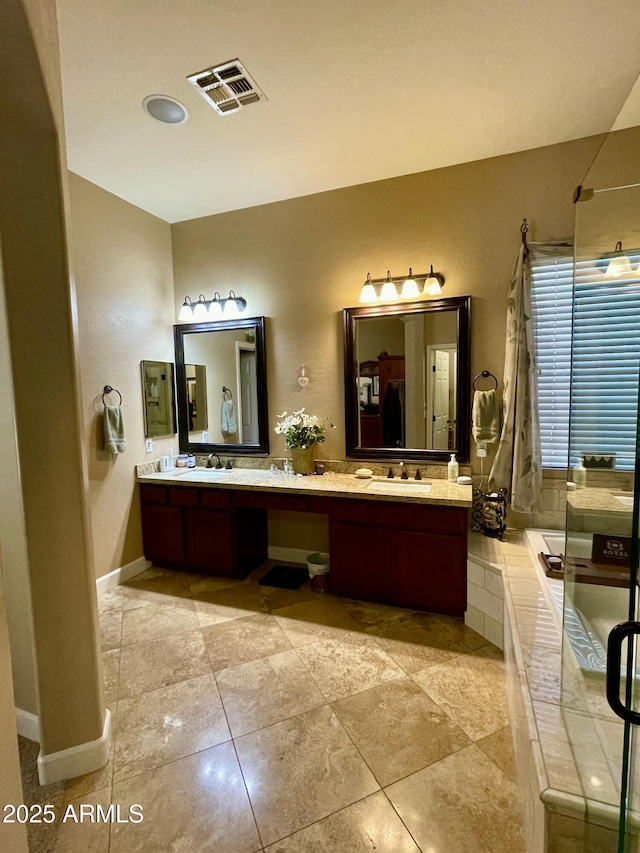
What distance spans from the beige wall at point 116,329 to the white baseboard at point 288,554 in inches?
45.9

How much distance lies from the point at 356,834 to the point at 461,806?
1.30 ft

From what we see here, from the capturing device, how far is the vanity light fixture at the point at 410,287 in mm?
2889

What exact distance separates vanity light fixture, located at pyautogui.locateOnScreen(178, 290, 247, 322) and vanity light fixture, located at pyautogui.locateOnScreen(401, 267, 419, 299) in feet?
4.72

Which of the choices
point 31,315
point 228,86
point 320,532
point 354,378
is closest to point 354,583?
point 320,532

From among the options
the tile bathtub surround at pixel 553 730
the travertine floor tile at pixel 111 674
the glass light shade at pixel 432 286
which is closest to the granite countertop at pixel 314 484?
the tile bathtub surround at pixel 553 730

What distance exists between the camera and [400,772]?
60.6 inches

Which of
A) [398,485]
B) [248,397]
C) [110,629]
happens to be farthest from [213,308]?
[110,629]

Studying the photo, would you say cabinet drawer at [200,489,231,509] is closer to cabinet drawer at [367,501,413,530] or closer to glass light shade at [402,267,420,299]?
cabinet drawer at [367,501,413,530]

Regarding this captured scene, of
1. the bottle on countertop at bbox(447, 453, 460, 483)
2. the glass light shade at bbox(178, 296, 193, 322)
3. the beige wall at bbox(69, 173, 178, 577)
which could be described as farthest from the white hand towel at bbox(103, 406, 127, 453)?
the bottle on countertop at bbox(447, 453, 460, 483)

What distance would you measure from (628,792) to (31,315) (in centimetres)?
234

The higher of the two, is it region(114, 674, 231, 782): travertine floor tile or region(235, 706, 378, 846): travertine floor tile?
region(235, 706, 378, 846): travertine floor tile

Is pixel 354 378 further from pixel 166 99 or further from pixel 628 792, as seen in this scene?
pixel 628 792

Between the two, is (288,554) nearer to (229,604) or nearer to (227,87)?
(229,604)

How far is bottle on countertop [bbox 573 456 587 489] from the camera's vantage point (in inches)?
67.9
